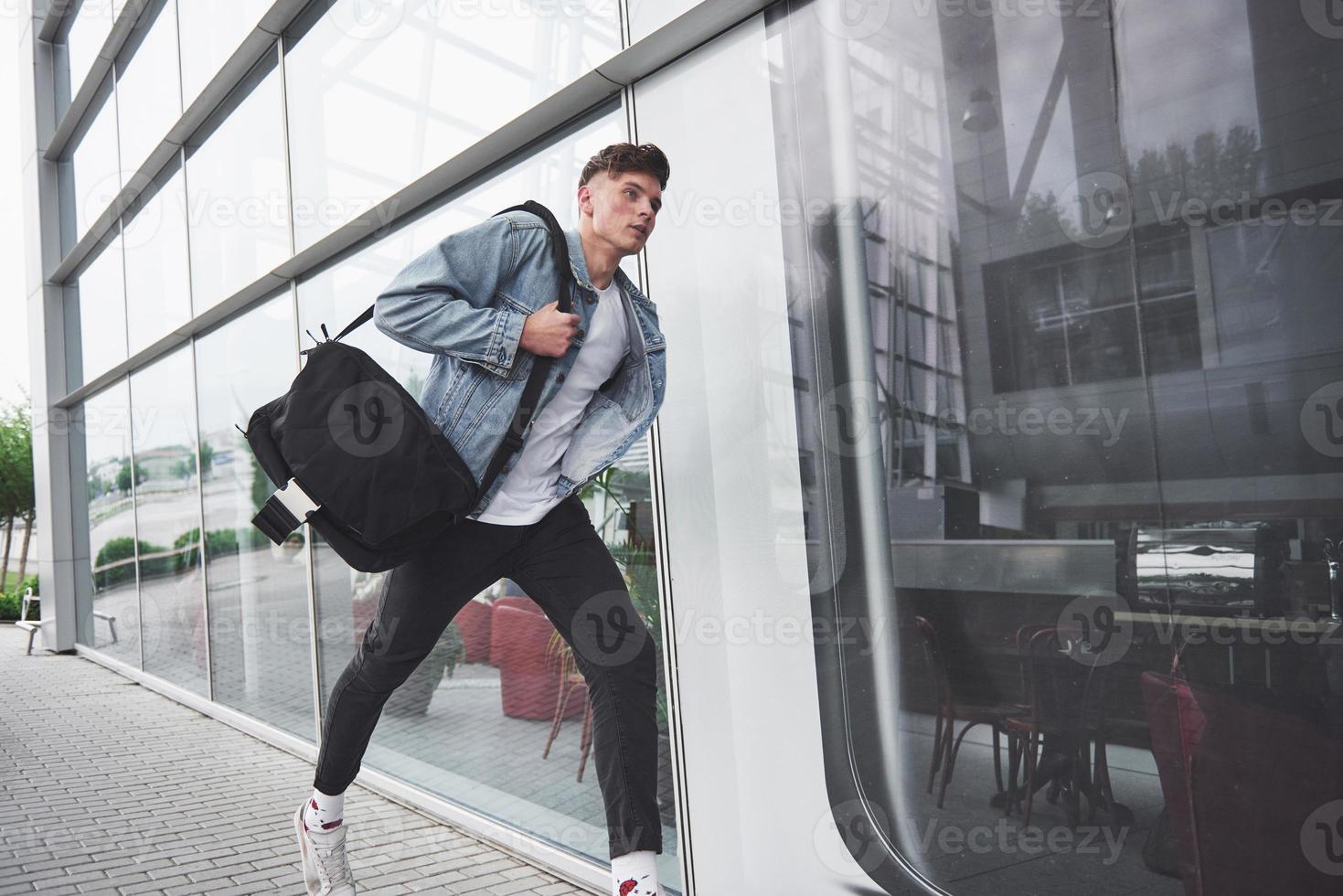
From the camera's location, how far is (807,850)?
2.49 m

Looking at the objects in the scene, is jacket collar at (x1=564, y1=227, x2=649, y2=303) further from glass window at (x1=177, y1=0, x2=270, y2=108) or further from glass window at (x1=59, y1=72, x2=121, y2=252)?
glass window at (x1=59, y1=72, x2=121, y2=252)

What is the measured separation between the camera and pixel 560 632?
2.35 meters

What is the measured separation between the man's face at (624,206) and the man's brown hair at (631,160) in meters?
0.01

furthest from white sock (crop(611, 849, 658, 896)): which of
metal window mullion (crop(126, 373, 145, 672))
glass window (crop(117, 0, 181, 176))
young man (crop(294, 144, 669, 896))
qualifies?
metal window mullion (crop(126, 373, 145, 672))

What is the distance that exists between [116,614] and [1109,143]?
408 inches

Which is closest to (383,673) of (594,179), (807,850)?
(807,850)

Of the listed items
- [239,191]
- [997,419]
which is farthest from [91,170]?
[997,419]

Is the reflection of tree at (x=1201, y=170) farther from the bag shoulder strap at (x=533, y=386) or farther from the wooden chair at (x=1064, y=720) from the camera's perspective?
the bag shoulder strap at (x=533, y=386)

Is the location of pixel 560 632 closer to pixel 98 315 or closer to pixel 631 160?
Result: pixel 631 160

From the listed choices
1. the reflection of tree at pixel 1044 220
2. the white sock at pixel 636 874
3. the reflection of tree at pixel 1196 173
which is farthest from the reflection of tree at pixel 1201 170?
the white sock at pixel 636 874

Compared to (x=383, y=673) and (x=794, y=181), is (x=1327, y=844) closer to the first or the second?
(x=794, y=181)

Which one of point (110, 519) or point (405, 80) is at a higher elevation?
point (405, 80)

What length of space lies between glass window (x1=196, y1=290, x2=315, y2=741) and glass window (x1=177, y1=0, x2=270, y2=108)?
1.63 meters

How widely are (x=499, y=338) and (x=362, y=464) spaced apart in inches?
16.5
